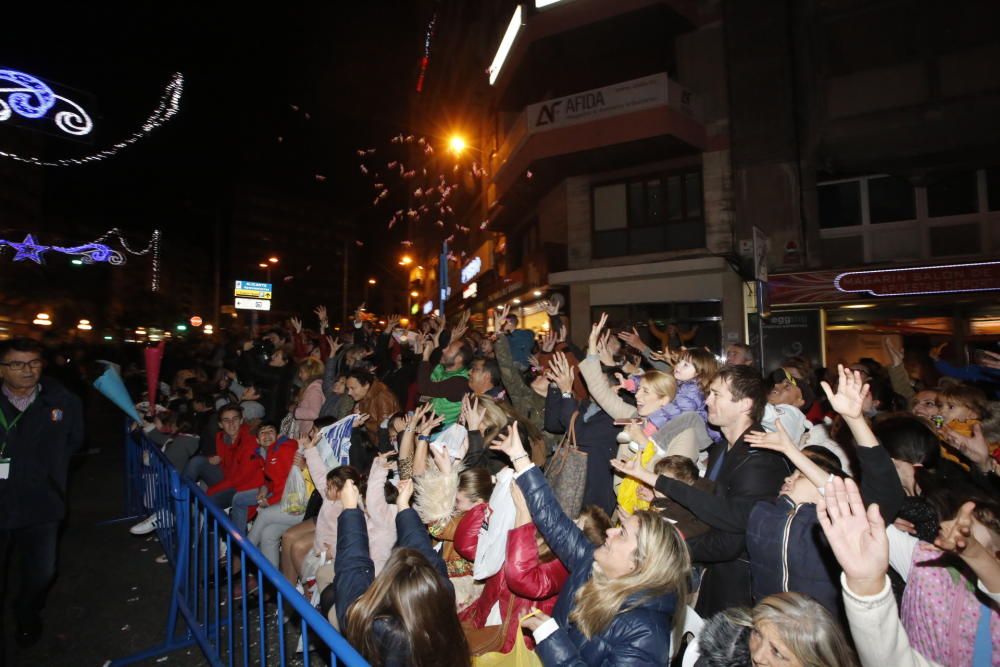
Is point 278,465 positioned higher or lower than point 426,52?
lower

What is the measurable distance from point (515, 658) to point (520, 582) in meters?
0.35

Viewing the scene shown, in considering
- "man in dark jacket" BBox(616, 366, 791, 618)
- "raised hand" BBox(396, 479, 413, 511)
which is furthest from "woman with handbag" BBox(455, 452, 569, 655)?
"man in dark jacket" BBox(616, 366, 791, 618)

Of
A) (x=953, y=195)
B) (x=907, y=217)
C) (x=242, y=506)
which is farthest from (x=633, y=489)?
(x=953, y=195)

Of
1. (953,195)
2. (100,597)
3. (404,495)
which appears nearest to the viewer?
(404,495)

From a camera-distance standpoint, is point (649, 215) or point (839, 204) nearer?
point (839, 204)

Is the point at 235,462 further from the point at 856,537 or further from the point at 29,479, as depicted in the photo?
the point at 856,537

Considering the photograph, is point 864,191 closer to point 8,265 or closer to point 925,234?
point 925,234

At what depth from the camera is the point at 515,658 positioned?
8.37ft

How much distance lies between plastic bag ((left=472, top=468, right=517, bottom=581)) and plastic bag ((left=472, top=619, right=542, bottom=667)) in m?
0.39

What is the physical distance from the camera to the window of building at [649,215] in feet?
51.7

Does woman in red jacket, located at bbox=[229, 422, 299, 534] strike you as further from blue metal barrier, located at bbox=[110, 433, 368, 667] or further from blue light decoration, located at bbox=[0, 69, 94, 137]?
blue light decoration, located at bbox=[0, 69, 94, 137]

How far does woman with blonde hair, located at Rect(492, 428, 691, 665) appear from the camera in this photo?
2.13 metres

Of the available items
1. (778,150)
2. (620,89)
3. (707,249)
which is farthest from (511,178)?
(778,150)

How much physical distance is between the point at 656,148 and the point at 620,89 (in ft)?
6.67
